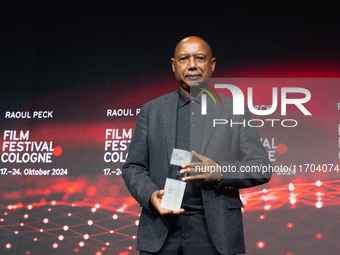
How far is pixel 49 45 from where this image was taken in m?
3.56

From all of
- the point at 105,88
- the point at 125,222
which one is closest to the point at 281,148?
the point at 125,222

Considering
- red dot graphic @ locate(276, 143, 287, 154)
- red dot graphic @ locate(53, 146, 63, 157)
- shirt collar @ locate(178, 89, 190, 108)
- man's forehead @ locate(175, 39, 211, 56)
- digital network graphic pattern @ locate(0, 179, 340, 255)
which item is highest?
man's forehead @ locate(175, 39, 211, 56)

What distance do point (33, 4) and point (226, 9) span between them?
2083 millimetres

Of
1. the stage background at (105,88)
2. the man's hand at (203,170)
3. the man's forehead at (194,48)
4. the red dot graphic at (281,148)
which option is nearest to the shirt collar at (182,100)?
the man's forehead at (194,48)

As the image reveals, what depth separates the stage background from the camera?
3.11 metres

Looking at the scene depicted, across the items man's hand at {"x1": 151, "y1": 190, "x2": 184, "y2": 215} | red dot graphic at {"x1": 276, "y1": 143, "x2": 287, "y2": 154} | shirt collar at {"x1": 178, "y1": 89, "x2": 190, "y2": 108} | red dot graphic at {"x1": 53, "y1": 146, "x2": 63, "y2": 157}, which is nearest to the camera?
man's hand at {"x1": 151, "y1": 190, "x2": 184, "y2": 215}

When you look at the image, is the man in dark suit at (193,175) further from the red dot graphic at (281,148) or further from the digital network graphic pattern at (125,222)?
the digital network graphic pattern at (125,222)

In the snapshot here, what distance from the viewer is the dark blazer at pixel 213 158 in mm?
1300

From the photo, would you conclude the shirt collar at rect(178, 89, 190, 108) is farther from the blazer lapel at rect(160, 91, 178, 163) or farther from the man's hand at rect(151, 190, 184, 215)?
the man's hand at rect(151, 190, 184, 215)

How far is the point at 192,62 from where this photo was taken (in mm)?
1571

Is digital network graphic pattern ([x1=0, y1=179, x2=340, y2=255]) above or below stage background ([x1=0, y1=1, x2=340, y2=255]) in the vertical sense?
below

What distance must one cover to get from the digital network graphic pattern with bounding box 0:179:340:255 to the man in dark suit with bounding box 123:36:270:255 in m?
1.70

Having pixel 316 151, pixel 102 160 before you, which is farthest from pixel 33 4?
pixel 316 151

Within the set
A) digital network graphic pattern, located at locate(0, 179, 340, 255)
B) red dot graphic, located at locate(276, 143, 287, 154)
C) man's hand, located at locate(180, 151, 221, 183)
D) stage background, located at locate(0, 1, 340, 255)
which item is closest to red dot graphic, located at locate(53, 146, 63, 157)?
stage background, located at locate(0, 1, 340, 255)
